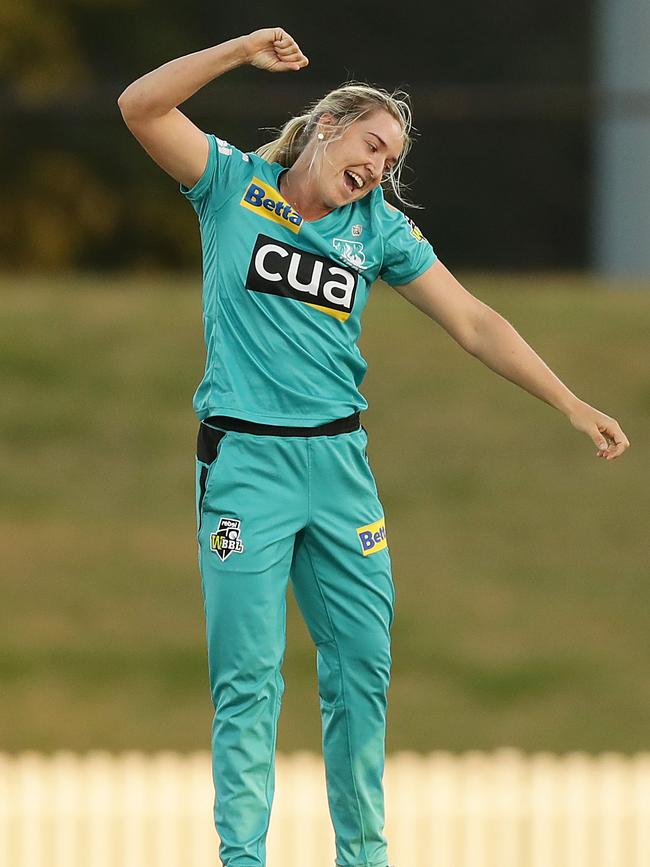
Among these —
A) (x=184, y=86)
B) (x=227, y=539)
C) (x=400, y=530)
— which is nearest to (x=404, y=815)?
(x=400, y=530)

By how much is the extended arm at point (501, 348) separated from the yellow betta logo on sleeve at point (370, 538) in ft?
1.65

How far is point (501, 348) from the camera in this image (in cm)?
423

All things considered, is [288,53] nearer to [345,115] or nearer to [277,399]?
[345,115]

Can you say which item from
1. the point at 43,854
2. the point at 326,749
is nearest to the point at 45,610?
the point at 43,854

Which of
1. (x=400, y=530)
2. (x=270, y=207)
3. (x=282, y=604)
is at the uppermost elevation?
(x=400, y=530)

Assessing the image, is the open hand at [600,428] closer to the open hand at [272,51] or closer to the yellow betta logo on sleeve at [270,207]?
the yellow betta logo on sleeve at [270,207]

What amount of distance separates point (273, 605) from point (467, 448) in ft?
44.2

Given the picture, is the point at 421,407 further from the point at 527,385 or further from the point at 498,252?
the point at 527,385

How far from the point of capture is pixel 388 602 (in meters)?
4.24

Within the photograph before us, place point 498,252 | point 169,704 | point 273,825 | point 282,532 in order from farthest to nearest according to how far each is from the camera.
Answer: point 498,252 < point 169,704 < point 273,825 < point 282,532

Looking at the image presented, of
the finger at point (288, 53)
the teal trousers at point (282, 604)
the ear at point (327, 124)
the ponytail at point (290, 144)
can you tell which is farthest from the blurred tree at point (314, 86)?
the finger at point (288, 53)

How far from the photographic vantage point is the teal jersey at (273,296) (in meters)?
4.02

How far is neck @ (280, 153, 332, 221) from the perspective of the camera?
161 inches

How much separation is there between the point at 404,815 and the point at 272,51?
11.3 metres
